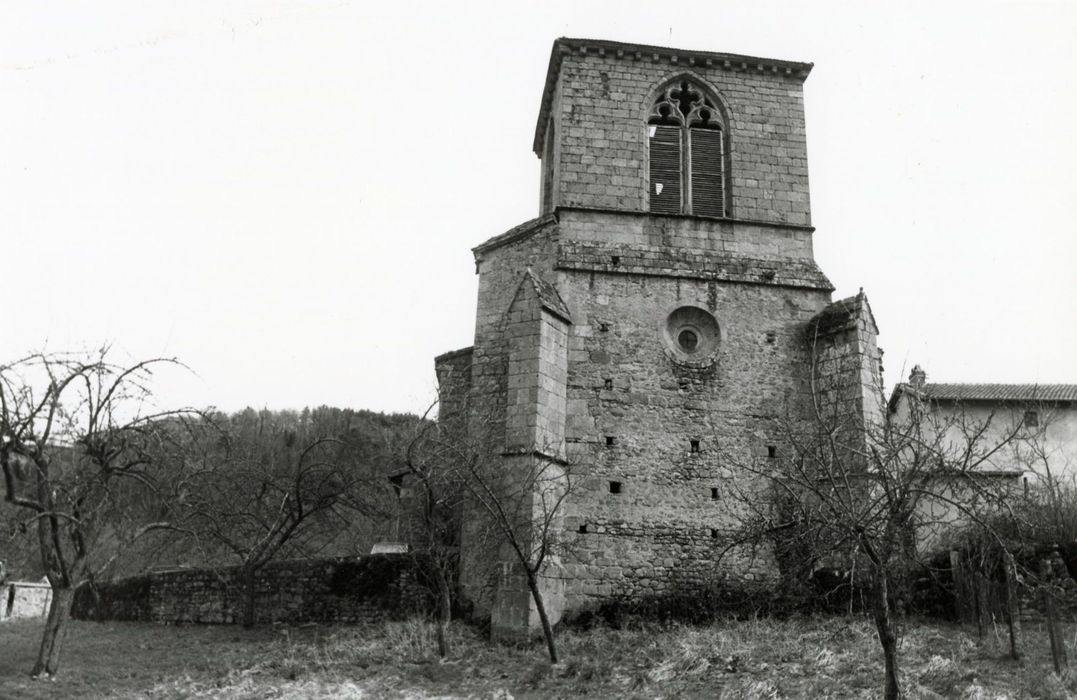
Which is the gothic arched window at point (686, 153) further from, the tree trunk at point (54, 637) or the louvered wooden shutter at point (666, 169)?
the tree trunk at point (54, 637)

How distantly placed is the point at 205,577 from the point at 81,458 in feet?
16.6

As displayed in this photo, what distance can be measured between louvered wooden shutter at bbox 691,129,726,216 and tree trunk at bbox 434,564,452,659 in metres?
7.80

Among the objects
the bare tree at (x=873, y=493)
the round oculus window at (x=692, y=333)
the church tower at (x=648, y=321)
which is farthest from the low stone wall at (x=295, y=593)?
the round oculus window at (x=692, y=333)

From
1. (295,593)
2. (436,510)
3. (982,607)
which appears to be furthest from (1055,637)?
(295,593)

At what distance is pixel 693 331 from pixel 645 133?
3.84 m

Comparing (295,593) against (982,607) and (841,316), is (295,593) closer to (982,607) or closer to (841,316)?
(841,316)

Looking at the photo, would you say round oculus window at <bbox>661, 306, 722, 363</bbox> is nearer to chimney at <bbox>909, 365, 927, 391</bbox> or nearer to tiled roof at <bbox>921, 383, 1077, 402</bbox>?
chimney at <bbox>909, 365, 927, 391</bbox>

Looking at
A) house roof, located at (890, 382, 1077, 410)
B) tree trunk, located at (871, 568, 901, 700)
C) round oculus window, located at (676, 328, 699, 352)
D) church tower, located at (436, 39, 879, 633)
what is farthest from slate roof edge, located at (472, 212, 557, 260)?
house roof, located at (890, 382, 1077, 410)

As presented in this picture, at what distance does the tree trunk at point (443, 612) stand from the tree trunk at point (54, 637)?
4657 mm

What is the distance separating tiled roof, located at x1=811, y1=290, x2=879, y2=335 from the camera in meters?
15.3

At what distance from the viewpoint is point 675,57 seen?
17.7 metres

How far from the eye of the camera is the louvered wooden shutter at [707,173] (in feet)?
56.4

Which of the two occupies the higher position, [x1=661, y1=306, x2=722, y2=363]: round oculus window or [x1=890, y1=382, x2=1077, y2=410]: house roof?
[x1=890, y1=382, x2=1077, y2=410]: house roof

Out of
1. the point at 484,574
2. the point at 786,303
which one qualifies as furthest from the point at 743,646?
the point at 786,303
